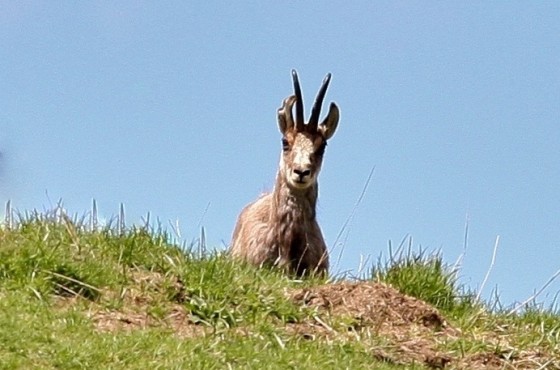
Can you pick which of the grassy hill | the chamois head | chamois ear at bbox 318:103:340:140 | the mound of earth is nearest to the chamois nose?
the chamois head

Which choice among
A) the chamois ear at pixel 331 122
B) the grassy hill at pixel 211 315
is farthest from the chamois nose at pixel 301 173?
the grassy hill at pixel 211 315

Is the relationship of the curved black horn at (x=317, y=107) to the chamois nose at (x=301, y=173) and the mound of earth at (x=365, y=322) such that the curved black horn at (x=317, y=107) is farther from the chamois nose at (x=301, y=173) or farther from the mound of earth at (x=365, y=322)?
the mound of earth at (x=365, y=322)

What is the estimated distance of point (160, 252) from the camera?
28.1ft

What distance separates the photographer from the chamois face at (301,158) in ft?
41.5

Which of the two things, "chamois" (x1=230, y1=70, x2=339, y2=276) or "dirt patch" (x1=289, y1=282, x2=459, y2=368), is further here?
"chamois" (x1=230, y1=70, x2=339, y2=276)

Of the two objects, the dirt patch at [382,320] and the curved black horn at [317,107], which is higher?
the curved black horn at [317,107]

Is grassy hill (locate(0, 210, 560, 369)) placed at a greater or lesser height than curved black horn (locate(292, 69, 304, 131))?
lesser

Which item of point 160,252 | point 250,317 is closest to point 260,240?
point 160,252

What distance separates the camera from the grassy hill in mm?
6828

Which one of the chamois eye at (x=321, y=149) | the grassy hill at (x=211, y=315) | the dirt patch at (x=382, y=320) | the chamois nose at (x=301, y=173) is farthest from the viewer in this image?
the chamois eye at (x=321, y=149)

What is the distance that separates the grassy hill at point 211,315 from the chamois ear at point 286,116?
13.5 ft

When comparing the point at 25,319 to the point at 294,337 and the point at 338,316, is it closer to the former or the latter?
the point at 294,337

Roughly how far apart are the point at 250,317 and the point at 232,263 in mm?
817

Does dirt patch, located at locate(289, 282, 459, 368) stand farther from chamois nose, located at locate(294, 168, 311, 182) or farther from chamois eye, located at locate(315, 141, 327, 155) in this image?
chamois eye, located at locate(315, 141, 327, 155)
